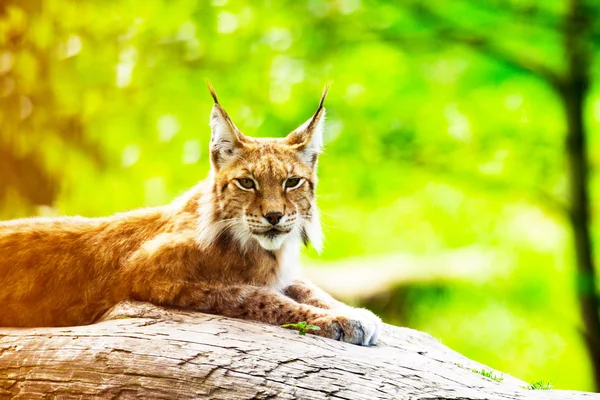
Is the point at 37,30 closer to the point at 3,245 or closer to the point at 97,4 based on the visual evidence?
the point at 97,4

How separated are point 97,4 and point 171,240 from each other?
3174 millimetres

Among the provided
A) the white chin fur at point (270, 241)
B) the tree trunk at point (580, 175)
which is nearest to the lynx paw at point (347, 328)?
the white chin fur at point (270, 241)

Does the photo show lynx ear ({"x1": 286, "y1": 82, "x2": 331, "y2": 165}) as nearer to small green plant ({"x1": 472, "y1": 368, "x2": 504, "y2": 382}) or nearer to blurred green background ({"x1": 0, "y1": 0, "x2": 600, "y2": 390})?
small green plant ({"x1": 472, "y1": 368, "x2": 504, "y2": 382})

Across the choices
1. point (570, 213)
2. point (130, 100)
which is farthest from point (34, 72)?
point (570, 213)

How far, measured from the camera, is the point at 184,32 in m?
7.58

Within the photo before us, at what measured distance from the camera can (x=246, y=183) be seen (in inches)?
176

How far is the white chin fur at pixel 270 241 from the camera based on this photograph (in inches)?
174

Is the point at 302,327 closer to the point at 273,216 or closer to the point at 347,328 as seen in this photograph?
the point at 347,328

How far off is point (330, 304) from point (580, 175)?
4.30 metres

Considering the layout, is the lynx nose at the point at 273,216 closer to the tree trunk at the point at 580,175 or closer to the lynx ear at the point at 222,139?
the lynx ear at the point at 222,139

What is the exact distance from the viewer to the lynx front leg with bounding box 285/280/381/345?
4387 mm

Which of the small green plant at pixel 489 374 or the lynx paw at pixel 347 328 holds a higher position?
the lynx paw at pixel 347 328

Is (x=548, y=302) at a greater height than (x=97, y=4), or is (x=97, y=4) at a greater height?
(x=97, y=4)

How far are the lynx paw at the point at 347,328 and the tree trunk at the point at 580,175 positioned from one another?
4158mm
